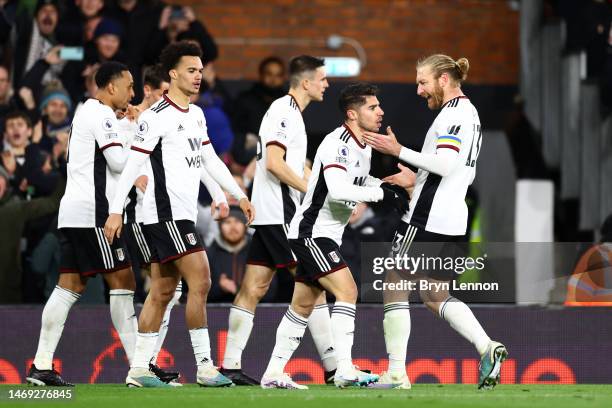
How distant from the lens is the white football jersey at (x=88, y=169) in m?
9.74

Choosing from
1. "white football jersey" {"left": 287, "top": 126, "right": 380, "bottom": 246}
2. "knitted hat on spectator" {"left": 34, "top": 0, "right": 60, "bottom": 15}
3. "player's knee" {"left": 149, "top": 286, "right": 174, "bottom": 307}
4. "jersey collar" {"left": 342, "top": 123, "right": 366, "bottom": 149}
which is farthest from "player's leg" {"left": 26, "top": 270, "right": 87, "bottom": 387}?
"knitted hat on spectator" {"left": 34, "top": 0, "right": 60, "bottom": 15}

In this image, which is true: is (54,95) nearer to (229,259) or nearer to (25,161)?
(25,161)

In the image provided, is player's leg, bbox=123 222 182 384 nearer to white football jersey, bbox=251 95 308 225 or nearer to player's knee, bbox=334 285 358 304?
white football jersey, bbox=251 95 308 225

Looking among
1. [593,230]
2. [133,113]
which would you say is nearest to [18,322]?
[133,113]

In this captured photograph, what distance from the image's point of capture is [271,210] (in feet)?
33.0

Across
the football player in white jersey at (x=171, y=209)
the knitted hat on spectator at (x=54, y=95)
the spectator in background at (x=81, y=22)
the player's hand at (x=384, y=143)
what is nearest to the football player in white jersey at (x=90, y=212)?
the football player in white jersey at (x=171, y=209)

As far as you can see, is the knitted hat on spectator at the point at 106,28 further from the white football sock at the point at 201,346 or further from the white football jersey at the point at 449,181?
the white football jersey at the point at 449,181

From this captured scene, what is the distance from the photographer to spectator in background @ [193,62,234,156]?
1383 cm

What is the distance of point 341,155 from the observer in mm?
9258

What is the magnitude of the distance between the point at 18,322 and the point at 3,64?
444cm

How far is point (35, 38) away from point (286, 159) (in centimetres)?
571

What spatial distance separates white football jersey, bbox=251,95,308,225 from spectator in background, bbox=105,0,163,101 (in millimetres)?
4734

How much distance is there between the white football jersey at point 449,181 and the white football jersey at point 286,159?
1135 mm

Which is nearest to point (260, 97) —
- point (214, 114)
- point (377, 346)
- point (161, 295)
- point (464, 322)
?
point (214, 114)
